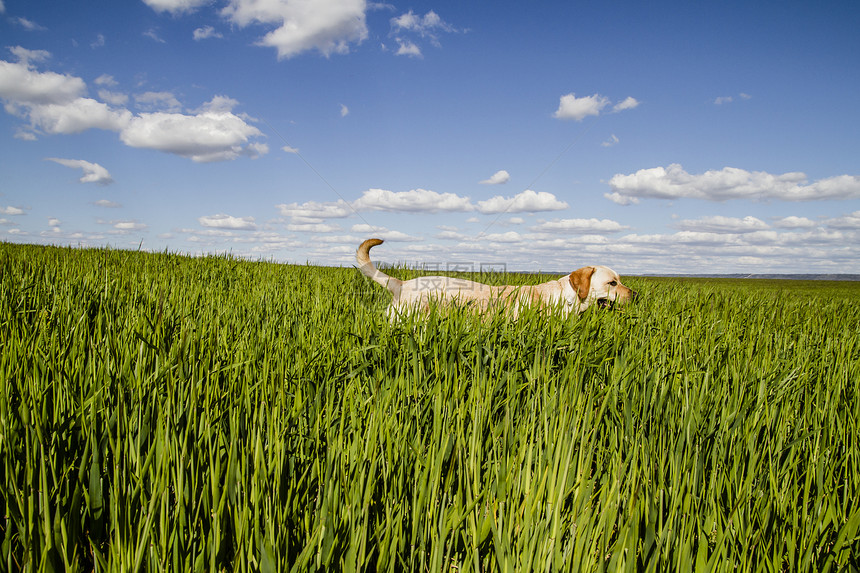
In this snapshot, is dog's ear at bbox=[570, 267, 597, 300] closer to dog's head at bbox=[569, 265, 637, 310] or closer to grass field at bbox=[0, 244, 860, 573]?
dog's head at bbox=[569, 265, 637, 310]

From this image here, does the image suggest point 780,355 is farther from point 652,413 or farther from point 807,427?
point 652,413

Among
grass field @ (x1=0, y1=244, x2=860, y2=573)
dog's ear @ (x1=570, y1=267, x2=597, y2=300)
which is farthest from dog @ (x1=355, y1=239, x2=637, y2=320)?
grass field @ (x1=0, y1=244, x2=860, y2=573)

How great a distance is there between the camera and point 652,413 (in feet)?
7.25

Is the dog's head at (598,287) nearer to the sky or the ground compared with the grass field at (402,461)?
nearer to the sky

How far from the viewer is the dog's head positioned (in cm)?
493

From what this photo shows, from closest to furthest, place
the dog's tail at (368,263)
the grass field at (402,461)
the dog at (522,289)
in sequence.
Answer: the grass field at (402,461)
the dog at (522,289)
the dog's tail at (368,263)

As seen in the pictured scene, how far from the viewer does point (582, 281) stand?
194 inches

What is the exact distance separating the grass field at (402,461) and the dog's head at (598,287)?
1.70 m

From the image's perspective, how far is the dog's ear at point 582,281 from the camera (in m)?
4.90

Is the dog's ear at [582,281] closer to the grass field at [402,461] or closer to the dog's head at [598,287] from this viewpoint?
the dog's head at [598,287]

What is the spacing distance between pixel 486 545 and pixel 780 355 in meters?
3.79

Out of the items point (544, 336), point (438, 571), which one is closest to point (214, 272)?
point (544, 336)

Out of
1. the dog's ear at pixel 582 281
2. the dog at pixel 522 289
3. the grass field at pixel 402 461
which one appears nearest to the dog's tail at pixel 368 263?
the dog at pixel 522 289

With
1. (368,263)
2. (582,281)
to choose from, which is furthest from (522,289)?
(368,263)
